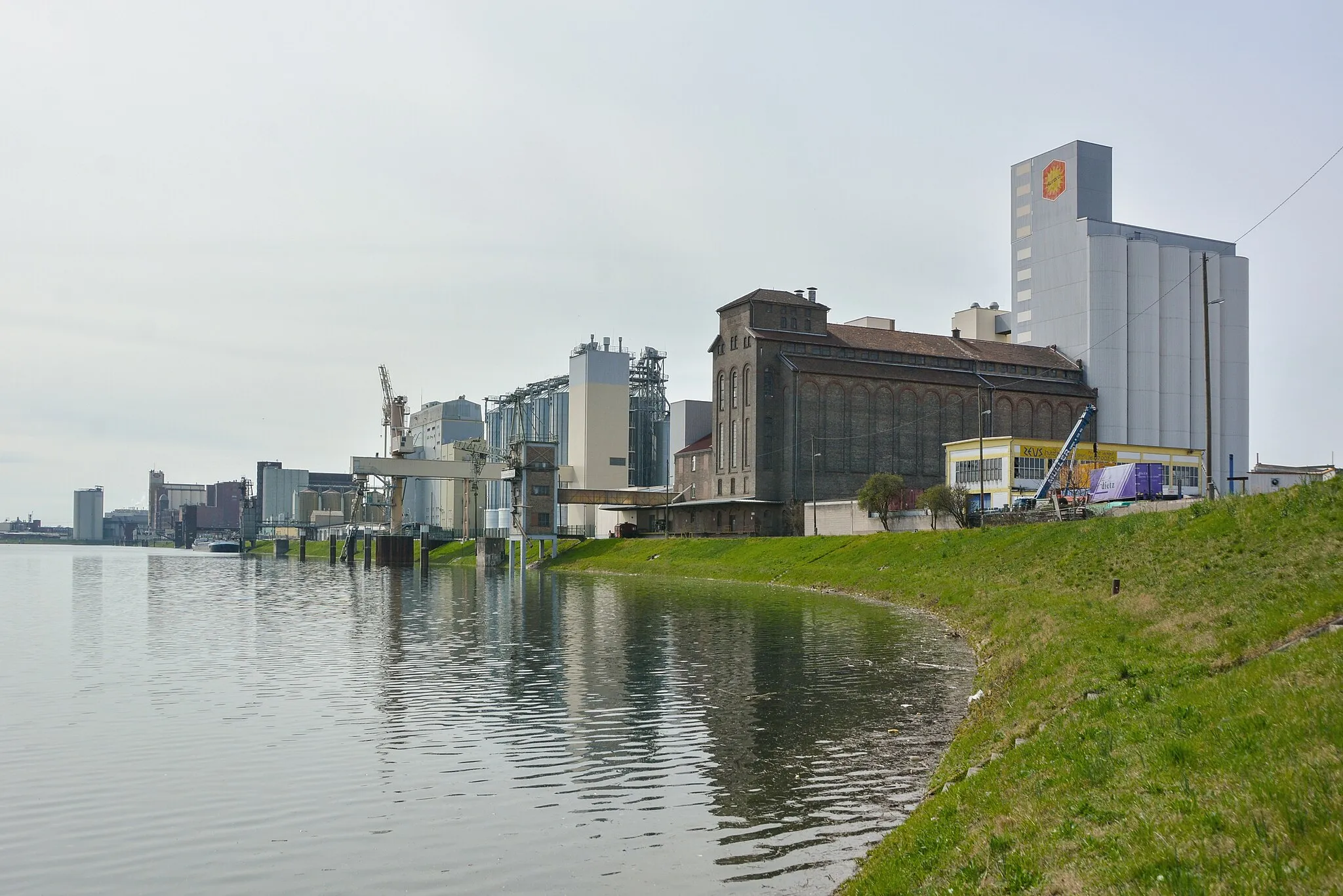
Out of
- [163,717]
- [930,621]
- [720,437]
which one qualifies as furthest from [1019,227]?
[163,717]

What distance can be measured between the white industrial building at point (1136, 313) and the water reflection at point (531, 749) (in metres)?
88.5

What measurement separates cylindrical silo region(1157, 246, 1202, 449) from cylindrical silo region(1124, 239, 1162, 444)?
677mm

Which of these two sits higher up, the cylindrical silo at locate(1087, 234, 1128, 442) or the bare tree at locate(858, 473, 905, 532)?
the cylindrical silo at locate(1087, 234, 1128, 442)

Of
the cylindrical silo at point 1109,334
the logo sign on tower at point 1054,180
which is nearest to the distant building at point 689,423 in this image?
the cylindrical silo at point 1109,334

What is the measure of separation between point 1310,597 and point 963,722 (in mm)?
7413

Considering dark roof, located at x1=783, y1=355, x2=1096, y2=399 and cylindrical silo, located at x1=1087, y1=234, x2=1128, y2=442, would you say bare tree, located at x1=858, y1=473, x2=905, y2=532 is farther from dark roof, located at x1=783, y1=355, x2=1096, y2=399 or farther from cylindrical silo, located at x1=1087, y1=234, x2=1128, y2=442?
cylindrical silo, located at x1=1087, y1=234, x2=1128, y2=442

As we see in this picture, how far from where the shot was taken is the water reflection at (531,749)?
1551cm

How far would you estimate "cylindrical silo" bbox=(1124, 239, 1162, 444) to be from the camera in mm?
125375

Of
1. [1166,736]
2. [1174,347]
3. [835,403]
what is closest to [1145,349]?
[1174,347]

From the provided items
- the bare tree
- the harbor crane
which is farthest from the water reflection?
the bare tree

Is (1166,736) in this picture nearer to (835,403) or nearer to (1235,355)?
(835,403)

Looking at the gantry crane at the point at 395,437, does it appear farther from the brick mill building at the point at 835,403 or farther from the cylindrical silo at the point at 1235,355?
the cylindrical silo at the point at 1235,355

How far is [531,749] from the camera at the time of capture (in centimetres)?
2264

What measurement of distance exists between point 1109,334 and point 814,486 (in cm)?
4425
